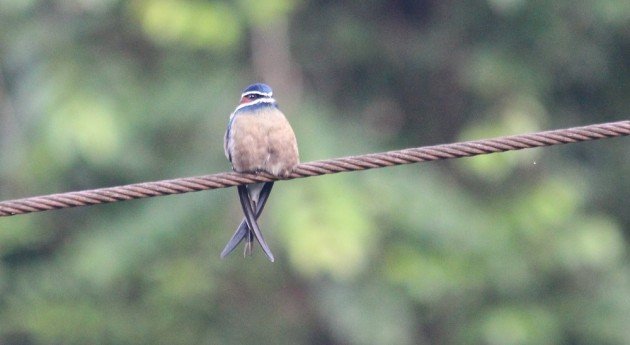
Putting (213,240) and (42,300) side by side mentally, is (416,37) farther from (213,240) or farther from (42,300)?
(42,300)

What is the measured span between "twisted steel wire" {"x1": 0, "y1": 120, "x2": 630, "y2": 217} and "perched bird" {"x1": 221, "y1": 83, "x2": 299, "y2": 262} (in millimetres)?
672

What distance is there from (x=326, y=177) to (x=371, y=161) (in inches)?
183

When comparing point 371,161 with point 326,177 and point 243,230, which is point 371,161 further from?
point 326,177

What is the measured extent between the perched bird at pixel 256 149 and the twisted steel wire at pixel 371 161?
0.67 m

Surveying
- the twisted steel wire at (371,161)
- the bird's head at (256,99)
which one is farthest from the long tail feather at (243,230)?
the twisted steel wire at (371,161)

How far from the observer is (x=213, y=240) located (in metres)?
11.4

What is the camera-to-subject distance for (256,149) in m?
5.82

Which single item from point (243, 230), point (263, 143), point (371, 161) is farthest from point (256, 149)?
point (371, 161)

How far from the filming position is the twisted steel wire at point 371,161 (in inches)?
192

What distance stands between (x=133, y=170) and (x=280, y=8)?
1972mm

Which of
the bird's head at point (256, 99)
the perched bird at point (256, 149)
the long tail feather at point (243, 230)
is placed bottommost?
the long tail feather at point (243, 230)

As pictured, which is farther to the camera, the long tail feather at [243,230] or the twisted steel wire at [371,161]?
the long tail feather at [243,230]

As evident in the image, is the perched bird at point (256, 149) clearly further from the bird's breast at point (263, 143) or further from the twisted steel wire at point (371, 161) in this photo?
the twisted steel wire at point (371, 161)

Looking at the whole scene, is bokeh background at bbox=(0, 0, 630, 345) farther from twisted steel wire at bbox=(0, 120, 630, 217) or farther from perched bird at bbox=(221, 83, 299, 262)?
twisted steel wire at bbox=(0, 120, 630, 217)
